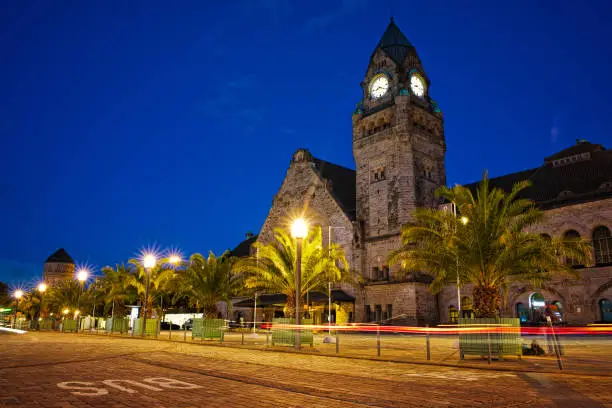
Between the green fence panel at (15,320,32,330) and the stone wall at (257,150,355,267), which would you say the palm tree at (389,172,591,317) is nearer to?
the stone wall at (257,150,355,267)

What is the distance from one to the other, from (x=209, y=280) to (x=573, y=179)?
3066cm

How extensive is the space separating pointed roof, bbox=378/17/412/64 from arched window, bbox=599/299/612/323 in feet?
95.7

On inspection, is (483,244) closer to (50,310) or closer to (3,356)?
(3,356)

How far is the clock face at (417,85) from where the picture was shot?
4931 cm

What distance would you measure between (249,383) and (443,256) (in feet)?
41.9

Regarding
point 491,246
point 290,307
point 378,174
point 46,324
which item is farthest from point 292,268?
point 46,324

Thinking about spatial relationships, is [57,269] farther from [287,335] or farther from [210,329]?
[287,335]

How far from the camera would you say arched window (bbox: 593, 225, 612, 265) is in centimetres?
3444

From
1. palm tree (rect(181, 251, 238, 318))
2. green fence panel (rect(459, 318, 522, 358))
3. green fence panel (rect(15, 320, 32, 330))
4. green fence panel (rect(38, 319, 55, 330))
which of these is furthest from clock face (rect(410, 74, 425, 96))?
green fence panel (rect(15, 320, 32, 330))

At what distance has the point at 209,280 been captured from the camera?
110 feet

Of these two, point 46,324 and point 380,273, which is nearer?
point 380,273

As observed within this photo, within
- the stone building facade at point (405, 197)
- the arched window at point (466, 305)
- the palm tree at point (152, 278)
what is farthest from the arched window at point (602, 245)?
the palm tree at point (152, 278)

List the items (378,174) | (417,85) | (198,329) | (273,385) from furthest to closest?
1. (417,85)
2. (378,174)
3. (198,329)
4. (273,385)

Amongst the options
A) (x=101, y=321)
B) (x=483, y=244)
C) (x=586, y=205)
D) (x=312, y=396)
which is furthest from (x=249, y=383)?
(x=101, y=321)
